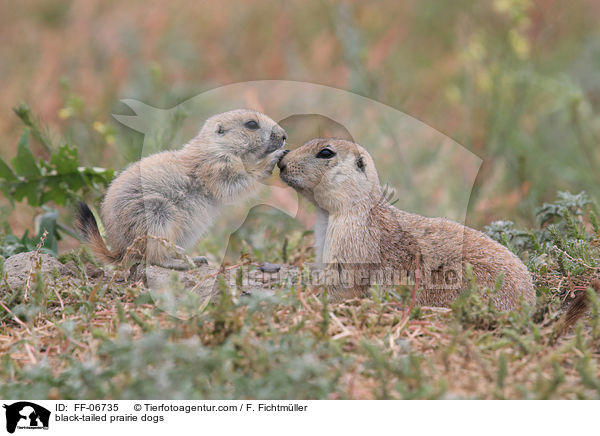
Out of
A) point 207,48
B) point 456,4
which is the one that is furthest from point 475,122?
point 207,48

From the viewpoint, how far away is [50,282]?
423 centimetres

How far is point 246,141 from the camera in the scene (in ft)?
15.5

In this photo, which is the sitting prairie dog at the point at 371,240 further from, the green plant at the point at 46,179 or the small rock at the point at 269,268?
the green plant at the point at 46,179

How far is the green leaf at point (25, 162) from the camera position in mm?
5051

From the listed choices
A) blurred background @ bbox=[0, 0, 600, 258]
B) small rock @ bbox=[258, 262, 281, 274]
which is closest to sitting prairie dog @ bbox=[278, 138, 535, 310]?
Result: small rock @ bbox=[258, 262, 281, 274]

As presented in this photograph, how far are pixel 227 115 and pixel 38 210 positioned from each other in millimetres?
2346

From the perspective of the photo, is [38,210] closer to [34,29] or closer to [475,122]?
[475,122]

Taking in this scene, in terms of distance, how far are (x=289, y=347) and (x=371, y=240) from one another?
136 cm

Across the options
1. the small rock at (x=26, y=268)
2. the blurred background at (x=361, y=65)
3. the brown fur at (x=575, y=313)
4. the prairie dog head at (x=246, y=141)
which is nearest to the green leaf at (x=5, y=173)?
the small rock at (x=26, y=268)

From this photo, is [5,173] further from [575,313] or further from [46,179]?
[575,313]

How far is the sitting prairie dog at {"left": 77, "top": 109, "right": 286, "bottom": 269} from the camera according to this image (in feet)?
14.2

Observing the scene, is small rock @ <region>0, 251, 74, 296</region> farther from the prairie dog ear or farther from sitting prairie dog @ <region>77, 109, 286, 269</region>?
the prairie dog ear
